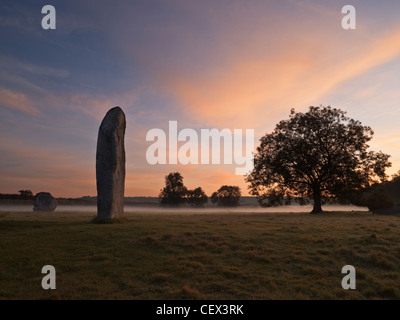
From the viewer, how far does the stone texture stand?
161ft

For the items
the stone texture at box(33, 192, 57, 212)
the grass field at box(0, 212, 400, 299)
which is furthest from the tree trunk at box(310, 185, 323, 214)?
the stone texture at box(33, 192, 57, 212)

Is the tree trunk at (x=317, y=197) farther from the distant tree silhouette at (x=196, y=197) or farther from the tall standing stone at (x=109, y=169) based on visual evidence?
the distant tree silhouette at (x=196, y=197)

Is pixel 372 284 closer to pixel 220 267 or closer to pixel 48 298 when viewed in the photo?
pixel 220 267

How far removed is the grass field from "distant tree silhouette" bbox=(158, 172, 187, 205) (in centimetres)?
6711

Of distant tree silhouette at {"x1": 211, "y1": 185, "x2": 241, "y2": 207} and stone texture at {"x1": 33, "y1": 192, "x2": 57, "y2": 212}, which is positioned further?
distant tree silhouette at {"x1": 211, "y1": 185, "x2": 241, "y2": 207}

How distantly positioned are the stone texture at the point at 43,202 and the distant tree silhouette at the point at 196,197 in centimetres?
4460

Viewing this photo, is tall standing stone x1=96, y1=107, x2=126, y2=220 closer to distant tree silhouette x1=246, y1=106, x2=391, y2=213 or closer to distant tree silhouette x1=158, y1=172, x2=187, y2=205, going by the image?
distant tree silhouette x1=246, y1=106, x2=391, y2=213

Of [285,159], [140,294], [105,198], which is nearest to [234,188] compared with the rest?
[285,159]

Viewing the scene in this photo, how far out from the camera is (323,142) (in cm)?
4116

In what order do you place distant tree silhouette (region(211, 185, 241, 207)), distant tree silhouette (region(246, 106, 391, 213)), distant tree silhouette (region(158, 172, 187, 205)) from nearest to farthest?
1. distant tree silhouette (region(246, 106, 391, 213))
2. distant tree silhouette (region(158, 172, 187, 205))
3. distant tree silhouette (region(211, 185, 241, 207))

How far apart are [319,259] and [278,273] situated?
2804mm

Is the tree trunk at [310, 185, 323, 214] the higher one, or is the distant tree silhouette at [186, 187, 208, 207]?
the tree trunk at [310, 185, 323, 214]

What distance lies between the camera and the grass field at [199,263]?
32.8 ft

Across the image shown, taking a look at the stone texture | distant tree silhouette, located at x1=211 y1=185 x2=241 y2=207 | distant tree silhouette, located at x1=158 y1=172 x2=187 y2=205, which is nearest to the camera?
the stone texture
